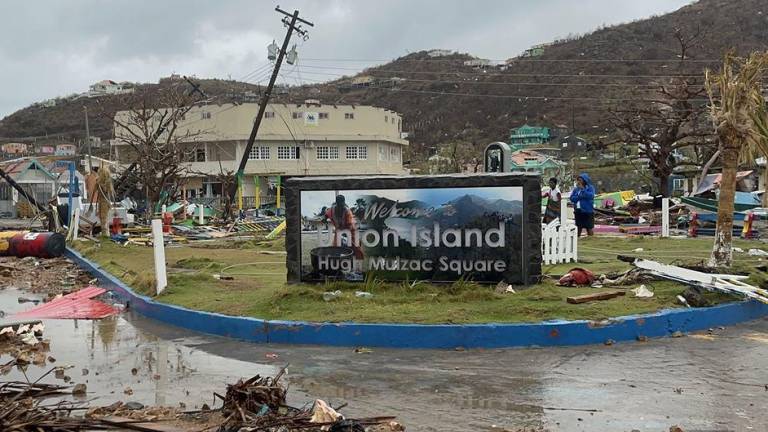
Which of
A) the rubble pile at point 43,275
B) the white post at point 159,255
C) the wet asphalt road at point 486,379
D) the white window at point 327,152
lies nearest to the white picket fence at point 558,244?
the wet asphalt road at point 486,379

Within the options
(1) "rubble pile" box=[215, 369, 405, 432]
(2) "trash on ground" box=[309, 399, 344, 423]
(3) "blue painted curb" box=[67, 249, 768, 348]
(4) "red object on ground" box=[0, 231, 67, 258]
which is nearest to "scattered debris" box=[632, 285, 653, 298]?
(3) "blue painted curb" box=[67, 249, 768, 348]

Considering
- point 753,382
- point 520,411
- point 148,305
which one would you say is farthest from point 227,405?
point 148,305

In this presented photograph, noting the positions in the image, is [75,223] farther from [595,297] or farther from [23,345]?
[595,297]

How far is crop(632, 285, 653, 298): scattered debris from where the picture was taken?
9.24 m

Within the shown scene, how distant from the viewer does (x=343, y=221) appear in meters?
10.0

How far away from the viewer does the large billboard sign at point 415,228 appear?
9453 millimetres

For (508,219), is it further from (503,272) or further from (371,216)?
(371,216)

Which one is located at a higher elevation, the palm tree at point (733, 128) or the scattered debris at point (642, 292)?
the palm tree at point (733, 128)

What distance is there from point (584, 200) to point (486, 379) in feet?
38.8

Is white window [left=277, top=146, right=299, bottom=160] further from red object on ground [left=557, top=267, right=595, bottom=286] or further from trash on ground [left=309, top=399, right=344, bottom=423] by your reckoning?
trash on ground [left=309, top=399, right=344, bottom=423]

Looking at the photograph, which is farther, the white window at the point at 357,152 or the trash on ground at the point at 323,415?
the white window at the point at 357,152

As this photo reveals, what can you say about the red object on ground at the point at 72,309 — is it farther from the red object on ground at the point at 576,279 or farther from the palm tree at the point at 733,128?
the palm tree at the point at 733,128

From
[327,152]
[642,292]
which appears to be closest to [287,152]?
[327,152]

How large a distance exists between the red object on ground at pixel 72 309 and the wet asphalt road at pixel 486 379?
83.0 inches
